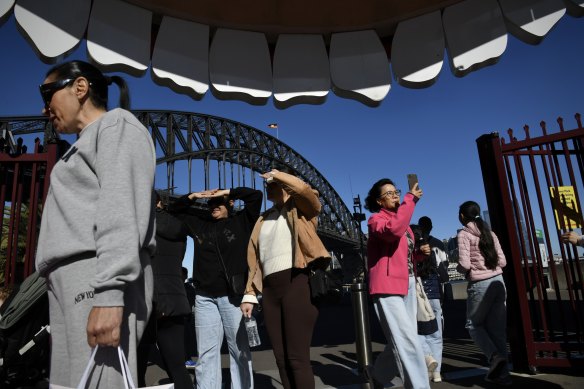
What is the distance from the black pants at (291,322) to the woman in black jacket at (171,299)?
72 cm

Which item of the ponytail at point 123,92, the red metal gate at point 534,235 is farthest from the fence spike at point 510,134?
the ponytail at point 123,92

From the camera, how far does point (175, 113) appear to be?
38.8 m

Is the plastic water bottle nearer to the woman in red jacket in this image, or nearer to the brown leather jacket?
the brown leather jacket

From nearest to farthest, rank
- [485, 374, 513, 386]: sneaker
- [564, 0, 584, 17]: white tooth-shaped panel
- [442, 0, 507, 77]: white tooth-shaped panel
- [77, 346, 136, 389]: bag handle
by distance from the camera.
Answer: [77, 346, 136, 389]: bag handle, [564, 0, 584, 17]: white tooth-shaped panel, [442, 0, 507, 77]: white tooth-shaped panel, [485, 374, 513, 386]: sneaker

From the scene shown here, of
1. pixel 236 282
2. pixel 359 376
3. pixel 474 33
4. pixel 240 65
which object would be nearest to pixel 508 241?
pixel 359 376

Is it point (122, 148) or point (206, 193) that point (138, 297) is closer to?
point (122, 148)

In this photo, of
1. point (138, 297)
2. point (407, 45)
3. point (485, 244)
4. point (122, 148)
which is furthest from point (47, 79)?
point (485, 244)

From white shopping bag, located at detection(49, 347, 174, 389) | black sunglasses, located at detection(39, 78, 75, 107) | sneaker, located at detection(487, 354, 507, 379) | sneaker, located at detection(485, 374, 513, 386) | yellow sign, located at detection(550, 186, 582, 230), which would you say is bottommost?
sneaker, located at detection(485, 374, 513, 386)

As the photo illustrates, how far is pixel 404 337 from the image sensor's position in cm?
253

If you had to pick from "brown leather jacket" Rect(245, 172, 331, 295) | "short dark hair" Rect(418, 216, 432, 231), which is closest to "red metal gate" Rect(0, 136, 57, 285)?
"brown leather jacket" Rect(245, 172, 331, 295)

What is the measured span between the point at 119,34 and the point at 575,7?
8.25ft

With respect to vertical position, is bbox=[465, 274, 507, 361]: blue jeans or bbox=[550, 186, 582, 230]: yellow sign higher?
bbox=[550, 186, 582, 230]: yellow sign

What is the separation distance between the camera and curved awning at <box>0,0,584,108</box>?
219 cm

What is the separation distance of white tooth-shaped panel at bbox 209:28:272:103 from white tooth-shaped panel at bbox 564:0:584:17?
1.72 metres
